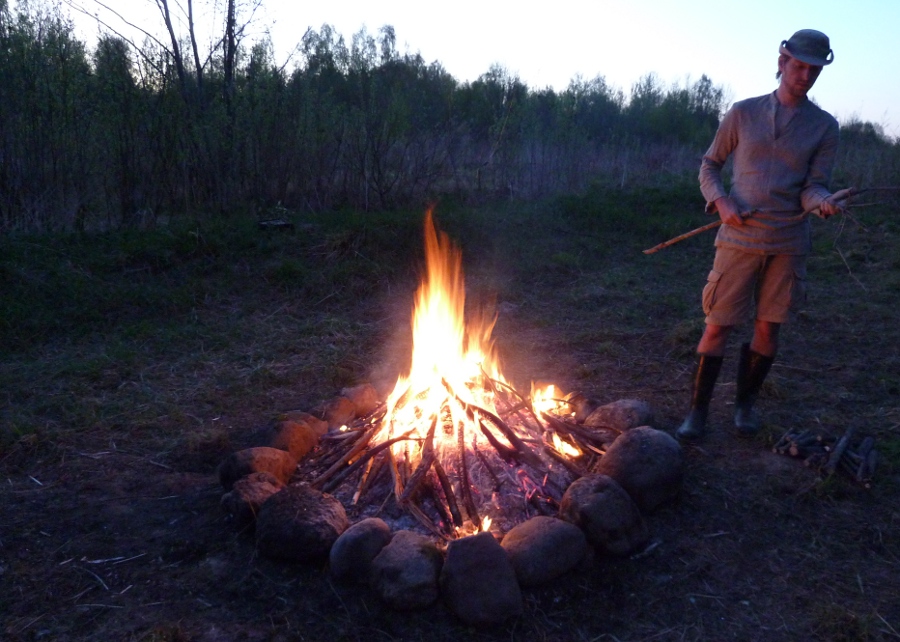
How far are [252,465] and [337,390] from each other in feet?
5.08

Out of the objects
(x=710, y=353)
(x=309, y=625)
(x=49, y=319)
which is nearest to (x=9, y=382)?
(x=49, y=319)

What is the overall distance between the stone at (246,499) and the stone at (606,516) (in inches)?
49.7

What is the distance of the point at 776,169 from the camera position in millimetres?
3383

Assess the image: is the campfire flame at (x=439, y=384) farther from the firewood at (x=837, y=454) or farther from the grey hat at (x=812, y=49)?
the grey hat at (x=812, y=49)

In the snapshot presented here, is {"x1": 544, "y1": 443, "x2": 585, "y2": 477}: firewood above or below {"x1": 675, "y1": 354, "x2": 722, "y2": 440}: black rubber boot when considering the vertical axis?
below

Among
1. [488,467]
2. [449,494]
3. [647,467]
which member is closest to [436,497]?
[449,494]

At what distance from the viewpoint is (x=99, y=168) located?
8.28 m

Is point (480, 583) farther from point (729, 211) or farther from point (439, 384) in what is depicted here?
point (729, 211)

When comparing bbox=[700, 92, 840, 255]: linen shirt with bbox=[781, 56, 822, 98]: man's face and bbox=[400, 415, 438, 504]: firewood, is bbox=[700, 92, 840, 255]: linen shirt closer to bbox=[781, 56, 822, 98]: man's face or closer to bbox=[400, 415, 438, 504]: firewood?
bbox=[781, 56, 822, 98]: man's face

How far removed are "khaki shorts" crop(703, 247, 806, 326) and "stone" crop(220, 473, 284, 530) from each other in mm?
2380

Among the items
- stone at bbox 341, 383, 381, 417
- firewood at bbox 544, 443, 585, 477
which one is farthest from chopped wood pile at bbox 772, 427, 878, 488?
stone at bbox 341, 383, 381, 417

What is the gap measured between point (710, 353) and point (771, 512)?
3.04ft

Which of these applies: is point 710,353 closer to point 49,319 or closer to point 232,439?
point 232,439

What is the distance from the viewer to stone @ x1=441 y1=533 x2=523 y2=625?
2387 mm
